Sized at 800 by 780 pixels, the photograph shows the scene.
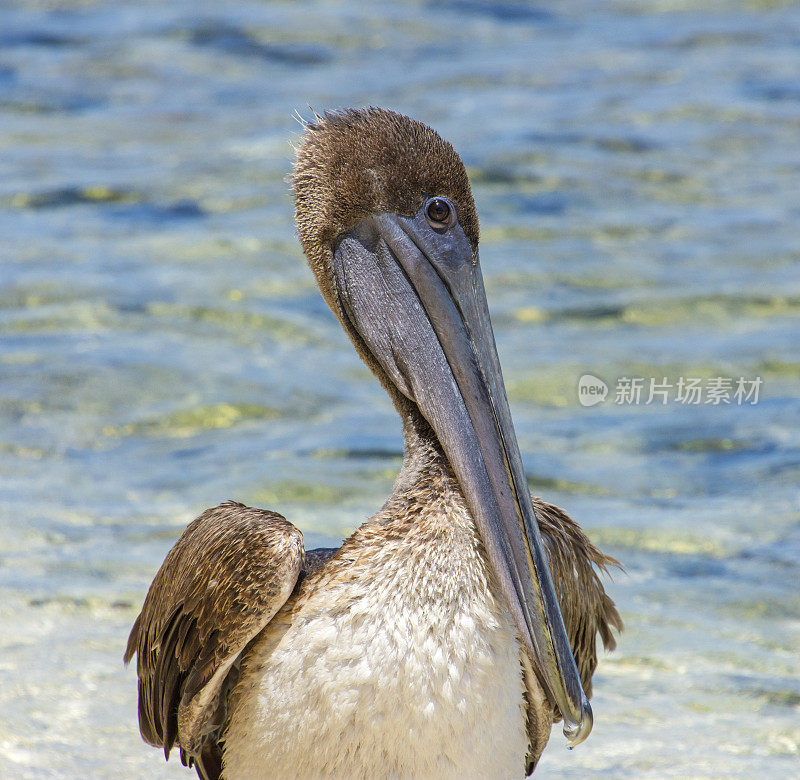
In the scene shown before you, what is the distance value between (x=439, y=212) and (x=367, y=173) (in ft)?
0.70

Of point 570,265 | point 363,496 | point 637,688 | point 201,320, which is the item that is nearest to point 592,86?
point 570,265

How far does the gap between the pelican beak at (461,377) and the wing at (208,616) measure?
1.62ft

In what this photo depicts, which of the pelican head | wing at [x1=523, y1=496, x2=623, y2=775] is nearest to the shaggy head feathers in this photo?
the pelican head

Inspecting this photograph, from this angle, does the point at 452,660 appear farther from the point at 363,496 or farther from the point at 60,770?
the point at 363,496

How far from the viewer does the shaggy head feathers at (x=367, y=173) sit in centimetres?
324

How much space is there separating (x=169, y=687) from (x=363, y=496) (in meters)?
2.61

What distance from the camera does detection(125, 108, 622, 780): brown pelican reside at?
9.90ft

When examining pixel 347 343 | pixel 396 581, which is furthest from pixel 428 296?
pixel 347 343

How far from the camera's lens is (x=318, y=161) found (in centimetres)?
337

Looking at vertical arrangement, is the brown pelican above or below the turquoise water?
above

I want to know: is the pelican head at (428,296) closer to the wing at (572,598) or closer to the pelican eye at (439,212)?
the pelican eye at (439,212)

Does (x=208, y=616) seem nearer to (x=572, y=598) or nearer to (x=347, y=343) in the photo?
(x=572, y=598)

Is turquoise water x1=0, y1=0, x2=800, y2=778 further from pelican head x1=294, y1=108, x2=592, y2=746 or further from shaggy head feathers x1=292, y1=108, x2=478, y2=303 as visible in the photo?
shaggy head feathers x1=292, y1=108, x2=478, y2=303

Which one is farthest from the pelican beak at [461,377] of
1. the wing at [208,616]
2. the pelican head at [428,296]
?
the wing at [208,616]
